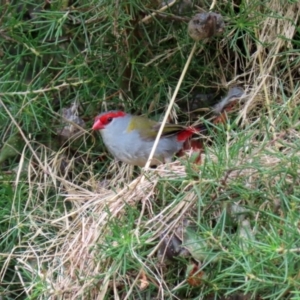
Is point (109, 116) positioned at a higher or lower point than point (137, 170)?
higher

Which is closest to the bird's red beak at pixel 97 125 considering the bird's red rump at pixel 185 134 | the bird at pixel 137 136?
the bird at pixel 137 136

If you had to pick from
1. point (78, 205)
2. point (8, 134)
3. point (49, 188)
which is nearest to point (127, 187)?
point (78, 205)

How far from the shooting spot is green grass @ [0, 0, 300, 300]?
7.30 ft

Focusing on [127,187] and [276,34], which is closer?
[127,187]

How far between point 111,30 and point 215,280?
0.91 meters

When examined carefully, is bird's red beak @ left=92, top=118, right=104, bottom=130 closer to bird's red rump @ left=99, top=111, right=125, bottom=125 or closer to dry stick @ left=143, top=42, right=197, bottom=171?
bird's red rump @ left=99, top=111, right=125, bottom=125

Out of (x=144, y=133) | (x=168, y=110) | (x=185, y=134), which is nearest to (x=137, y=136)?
(x=144, y=133)

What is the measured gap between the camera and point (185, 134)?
9.02ft

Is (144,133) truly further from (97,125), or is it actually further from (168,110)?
(168,110)

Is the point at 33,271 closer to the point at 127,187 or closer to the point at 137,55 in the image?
the point at 127,187

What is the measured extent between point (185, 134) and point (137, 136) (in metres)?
0.19

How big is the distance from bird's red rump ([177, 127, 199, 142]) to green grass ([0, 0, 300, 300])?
48mm

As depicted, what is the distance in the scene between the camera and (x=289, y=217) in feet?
6.73

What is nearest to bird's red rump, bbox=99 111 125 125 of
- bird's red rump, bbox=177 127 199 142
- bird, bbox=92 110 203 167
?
bird, bbox=92 110 203 167
